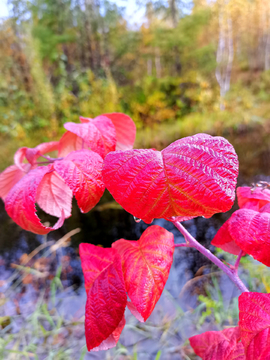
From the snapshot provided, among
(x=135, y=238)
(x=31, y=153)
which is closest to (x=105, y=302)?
(x=31, y=153)

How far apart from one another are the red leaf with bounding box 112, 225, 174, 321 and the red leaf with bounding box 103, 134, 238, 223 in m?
0.06

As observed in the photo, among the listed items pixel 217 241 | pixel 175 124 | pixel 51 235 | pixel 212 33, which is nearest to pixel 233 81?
pixel 212 33

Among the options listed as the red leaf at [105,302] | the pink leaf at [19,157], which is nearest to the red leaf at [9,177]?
the pink leaf at [19,157]

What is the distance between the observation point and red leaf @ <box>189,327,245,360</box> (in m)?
0.19

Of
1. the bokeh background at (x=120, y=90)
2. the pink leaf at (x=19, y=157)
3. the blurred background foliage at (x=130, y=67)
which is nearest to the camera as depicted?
the pink leaf at (x=19, y=157)

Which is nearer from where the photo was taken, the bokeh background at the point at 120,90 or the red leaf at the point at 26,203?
the red leaf at the point at 26,203

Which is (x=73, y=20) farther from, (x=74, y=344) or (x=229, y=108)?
(x=74, y=344)

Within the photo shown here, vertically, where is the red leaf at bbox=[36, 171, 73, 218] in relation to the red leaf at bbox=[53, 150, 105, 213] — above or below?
below

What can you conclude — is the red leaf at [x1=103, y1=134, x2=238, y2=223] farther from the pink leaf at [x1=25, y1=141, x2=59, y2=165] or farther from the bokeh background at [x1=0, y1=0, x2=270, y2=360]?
the bokeh background at [x1=0, y1=0, x2=270, y2=360]

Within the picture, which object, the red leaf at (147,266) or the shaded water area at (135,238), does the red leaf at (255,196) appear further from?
the shaded water area at (135,238)

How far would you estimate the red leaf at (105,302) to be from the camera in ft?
0.55

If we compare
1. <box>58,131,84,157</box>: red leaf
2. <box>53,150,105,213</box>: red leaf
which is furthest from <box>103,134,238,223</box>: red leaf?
<box>58,131,84,157</box>: red leaf

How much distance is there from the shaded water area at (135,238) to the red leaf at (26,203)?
15.3 inches

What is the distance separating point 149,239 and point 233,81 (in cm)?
276
